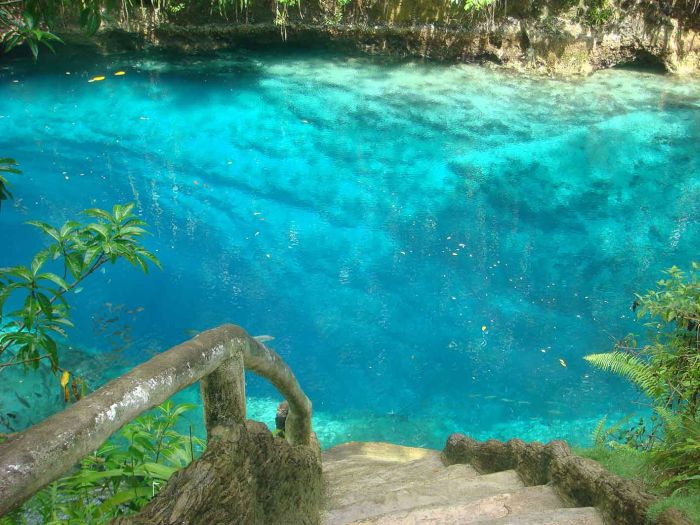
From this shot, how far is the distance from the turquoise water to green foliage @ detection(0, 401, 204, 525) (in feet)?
10.2

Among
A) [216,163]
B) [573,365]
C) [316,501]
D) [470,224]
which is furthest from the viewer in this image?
[216,163]

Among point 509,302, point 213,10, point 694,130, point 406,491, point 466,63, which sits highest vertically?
point 213,10

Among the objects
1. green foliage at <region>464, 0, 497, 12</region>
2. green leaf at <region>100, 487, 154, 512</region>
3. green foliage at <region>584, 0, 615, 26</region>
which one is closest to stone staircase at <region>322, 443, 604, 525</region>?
green leaf at <region>100, 487, 154, 512</region>

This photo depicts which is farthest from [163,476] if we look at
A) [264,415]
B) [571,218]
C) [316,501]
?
[571,218]

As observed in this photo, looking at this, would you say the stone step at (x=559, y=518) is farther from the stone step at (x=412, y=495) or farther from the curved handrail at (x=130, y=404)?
the curved handrail at (x=130, y=404)

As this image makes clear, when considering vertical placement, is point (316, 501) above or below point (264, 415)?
above

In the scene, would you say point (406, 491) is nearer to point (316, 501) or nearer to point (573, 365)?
point (316, 501)

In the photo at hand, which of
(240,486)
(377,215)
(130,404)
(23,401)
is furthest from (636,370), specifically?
(377,215)

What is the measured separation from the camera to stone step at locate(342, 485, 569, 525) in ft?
7.39

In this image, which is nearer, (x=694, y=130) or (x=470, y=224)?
(x=470, y=224)

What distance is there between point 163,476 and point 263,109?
30.9 ft

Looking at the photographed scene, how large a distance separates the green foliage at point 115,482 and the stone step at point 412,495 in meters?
0.76

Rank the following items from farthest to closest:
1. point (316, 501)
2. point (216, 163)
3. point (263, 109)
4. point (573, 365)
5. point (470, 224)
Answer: point (263, 109)
point (216, 163)
point (470, 224)
point (573, 365)
point (316, 501)

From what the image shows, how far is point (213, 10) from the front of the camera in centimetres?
1252
